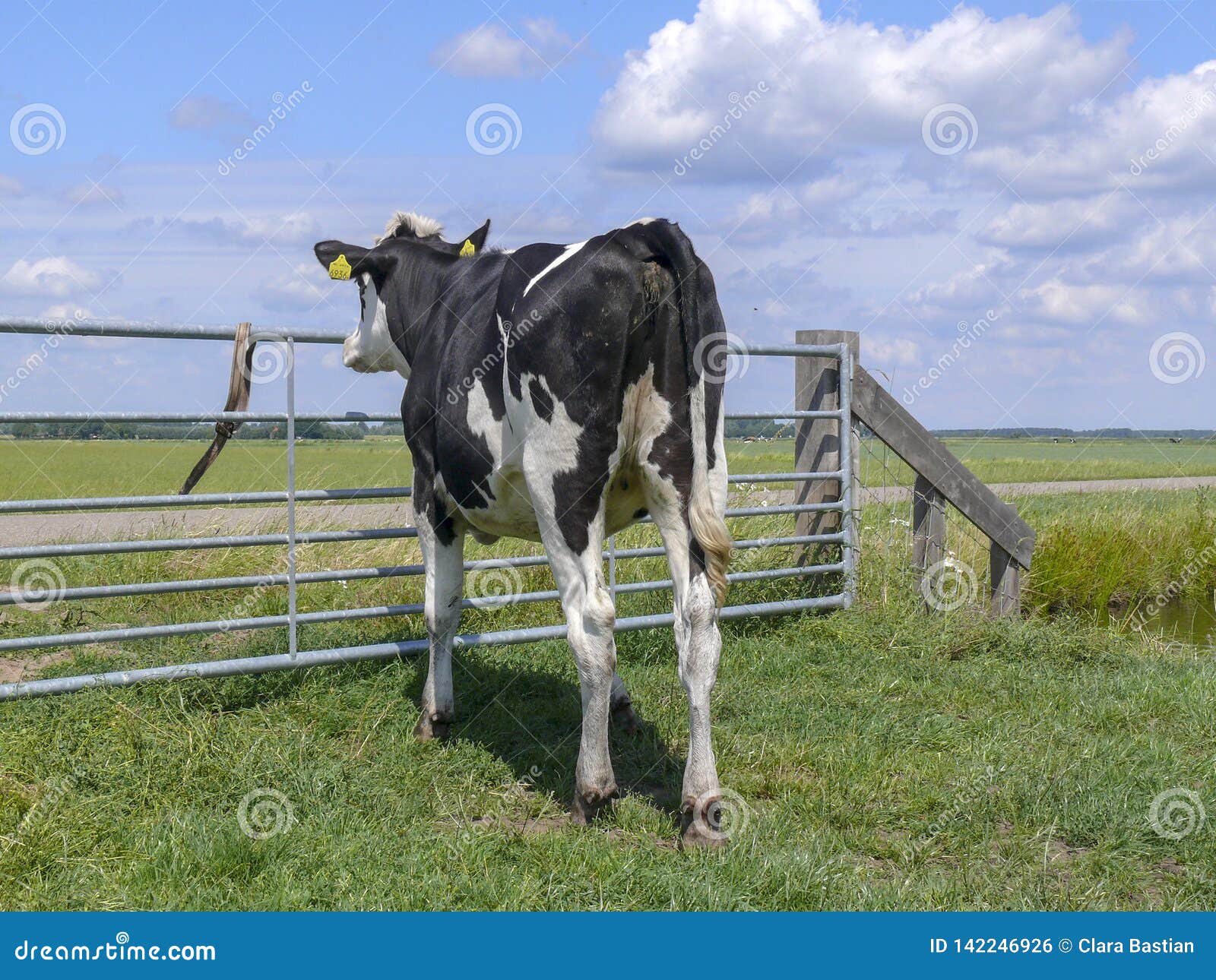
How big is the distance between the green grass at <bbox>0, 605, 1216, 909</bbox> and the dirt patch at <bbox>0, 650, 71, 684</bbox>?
713 mm

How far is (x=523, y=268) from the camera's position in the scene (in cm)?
445

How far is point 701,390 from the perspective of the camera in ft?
13.6

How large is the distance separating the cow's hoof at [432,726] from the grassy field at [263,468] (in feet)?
5.24

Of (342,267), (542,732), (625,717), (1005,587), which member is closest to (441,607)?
(542,732)

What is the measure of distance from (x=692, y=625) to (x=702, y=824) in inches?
28.0

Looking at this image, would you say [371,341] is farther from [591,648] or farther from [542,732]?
[591,648]

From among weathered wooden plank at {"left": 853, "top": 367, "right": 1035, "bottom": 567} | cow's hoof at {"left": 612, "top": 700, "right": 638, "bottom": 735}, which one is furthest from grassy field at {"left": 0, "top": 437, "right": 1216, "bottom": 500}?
cow's hoof at {"left": 612, "top": 700, "right": 638, "bottom": 735}

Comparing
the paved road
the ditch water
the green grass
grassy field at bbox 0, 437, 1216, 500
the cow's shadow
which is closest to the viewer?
the green grass

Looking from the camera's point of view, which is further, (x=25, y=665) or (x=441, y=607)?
(x=25, y=665)

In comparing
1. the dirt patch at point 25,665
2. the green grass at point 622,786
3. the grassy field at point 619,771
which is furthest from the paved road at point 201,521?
the dirt patch at point 25,665

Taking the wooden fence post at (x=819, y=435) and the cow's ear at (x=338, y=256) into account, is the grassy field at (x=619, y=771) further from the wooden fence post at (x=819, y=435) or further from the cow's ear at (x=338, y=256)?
the cow's ear at (x=338, y=256)

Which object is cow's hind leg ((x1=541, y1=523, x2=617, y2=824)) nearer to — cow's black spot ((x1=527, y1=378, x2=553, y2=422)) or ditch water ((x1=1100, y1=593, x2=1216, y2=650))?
cow's black spot ((x1=527, y1=378, x2=553, y2=422))

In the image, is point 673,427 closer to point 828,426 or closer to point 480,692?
point 480,692

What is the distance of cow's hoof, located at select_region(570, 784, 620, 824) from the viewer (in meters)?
4.08
